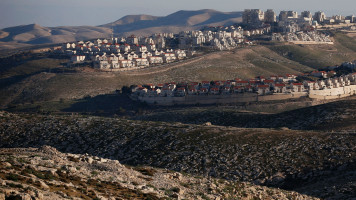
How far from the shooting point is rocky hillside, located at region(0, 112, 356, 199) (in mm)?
44281

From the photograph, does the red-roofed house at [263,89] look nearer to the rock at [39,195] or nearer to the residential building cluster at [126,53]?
the residential building cluster at [126,53]

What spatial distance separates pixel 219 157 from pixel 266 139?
21.0ft

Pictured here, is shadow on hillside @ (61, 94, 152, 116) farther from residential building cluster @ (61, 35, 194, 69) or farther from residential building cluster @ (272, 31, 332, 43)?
residential building cluster @ (272, 31, 332, 43)

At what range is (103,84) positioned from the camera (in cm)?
13138

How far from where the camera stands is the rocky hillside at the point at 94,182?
81.0 ft

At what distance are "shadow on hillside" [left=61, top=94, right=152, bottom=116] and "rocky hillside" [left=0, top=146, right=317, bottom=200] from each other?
2760 inches

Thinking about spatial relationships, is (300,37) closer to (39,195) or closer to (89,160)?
(89,160)

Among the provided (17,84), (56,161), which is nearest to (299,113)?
(56,161)

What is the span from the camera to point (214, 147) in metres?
52.3

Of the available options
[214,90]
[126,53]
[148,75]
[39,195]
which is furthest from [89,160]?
[126,53]

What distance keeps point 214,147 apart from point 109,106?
208 ft

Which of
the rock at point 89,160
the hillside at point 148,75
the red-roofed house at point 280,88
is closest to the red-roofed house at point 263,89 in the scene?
the red-roofed house at point 280,88

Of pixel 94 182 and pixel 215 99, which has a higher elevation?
pixel 94 182

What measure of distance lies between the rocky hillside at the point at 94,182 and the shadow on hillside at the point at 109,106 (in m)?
70.1
